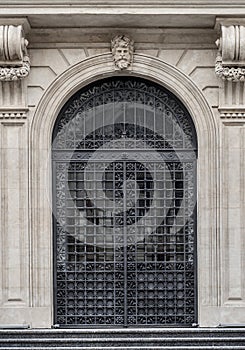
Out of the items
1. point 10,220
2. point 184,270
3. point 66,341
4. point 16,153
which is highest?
point 16,153

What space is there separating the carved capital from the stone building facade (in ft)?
0.07

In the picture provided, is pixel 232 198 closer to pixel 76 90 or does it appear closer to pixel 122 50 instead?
pixel 122 50

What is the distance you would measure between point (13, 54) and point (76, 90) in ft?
3.97

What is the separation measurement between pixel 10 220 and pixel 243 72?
410 centimetres

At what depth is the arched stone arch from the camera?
11258 mm

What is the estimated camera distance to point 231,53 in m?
10.9

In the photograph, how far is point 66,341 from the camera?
408 inches

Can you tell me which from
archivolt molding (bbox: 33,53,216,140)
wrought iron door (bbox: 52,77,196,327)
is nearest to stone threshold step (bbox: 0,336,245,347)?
wrought iron door (bbox: 52,77,196,327)

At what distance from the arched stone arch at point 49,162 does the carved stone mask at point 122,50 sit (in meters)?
0.13

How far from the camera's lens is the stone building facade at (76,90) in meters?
11.1

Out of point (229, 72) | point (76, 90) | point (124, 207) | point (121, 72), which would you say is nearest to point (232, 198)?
point (124, 207)

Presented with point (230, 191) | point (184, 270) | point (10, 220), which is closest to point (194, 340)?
point (184, 270)

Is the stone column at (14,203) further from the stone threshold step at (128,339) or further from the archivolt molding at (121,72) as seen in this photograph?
the stone threshold step at (128,339)

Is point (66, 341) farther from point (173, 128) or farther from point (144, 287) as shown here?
point (173, 128)
